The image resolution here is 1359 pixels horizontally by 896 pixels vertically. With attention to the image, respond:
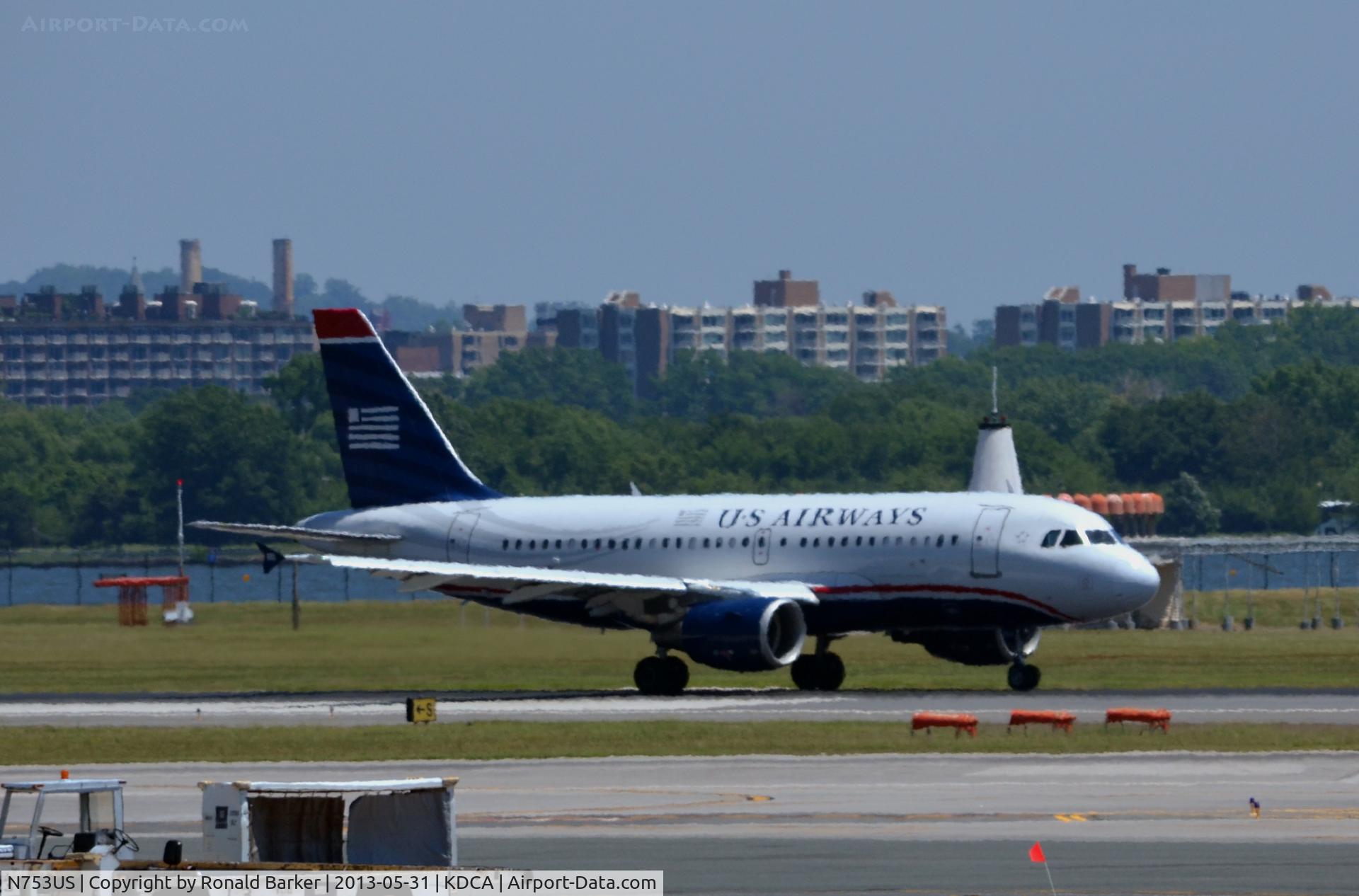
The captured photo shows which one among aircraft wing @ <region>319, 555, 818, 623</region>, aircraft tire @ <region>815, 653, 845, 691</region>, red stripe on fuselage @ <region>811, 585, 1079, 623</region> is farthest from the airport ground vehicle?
aircraft tire @ <region>815, 653, 845, 691</region>

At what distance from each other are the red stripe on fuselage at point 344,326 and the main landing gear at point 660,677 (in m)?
11.9

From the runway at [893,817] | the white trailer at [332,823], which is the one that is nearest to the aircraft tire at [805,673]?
the runway at [893,817]

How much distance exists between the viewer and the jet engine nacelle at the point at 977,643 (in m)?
60.6

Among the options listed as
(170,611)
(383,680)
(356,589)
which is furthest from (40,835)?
(356,589)

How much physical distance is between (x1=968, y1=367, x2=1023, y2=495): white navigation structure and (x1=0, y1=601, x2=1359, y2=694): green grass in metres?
12.8

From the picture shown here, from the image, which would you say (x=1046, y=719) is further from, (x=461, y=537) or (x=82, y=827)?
(x=82, y=827)

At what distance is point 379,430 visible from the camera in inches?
2653

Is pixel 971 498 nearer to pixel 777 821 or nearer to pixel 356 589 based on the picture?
pixel 777 821

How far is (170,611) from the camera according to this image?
96.2 meters

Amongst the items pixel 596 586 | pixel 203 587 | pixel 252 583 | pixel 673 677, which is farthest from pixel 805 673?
pixel 252 583

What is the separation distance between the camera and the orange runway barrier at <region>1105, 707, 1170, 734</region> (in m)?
46.9

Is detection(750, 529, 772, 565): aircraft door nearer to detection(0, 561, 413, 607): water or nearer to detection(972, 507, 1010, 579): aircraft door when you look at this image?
detection(972, 507, 1010, 579): aircraft door

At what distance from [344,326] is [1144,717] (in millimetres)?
27300

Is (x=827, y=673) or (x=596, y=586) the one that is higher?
(x=596, y=586)
